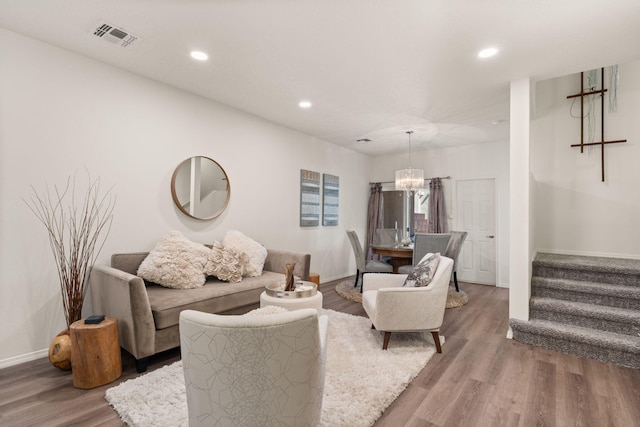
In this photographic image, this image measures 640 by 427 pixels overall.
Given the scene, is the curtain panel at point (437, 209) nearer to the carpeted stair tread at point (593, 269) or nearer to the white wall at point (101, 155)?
the carpeted stair tread at point (593, 269)

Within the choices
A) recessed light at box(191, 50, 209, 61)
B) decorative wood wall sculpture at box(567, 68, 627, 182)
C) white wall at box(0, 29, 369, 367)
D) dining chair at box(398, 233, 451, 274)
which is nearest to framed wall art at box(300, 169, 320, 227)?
white wall at box(0, 29, 369, 367)

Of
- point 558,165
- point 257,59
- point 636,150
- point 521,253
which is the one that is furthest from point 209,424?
point 636,150

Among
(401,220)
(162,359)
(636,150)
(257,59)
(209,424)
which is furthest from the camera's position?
(401,220)

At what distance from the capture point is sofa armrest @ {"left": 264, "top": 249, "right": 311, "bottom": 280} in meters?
3.70

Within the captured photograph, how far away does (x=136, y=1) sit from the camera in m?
2.01

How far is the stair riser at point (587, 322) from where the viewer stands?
2.69m

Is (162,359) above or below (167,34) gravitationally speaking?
below

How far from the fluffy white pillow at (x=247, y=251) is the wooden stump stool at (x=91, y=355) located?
1454 mm

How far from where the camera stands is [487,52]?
2543mm

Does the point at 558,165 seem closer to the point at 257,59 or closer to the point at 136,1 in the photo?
the point at 257,59

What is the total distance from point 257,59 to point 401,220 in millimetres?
4614

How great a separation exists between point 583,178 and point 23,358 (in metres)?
6.13

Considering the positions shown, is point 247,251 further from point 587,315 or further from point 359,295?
point 587,315

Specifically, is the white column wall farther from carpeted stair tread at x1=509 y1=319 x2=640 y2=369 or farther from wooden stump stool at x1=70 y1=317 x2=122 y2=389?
wooden stump stool at x1=70 y1=317 x2=122 y2=389
